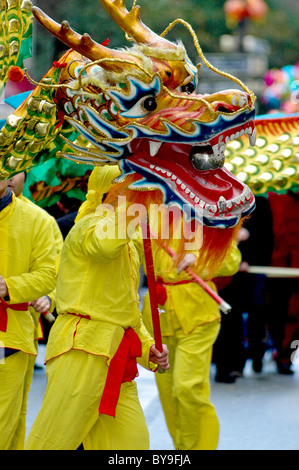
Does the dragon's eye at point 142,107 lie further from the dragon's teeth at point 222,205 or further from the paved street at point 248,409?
the paved street at point 248,409

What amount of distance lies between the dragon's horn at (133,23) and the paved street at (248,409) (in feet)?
10.3

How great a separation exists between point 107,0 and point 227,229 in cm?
106

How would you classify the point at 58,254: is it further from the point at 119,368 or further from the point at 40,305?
the point at 119,368

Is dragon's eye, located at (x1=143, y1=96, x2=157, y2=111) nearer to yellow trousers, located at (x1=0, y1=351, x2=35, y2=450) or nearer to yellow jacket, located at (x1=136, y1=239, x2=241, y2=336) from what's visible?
yellow trousers, located at (x1=0, y1=351, x2=35, y2=450)

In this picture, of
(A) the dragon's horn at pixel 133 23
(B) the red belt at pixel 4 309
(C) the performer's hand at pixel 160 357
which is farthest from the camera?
(B) the red belt at pixel 4 309

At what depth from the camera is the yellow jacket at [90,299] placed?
12.8ft

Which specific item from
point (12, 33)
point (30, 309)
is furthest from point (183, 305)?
point (12, 33)

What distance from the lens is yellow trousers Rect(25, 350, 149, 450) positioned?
389 centimetres

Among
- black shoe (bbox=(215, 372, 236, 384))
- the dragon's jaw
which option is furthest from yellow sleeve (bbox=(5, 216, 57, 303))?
black shoe (bbox=(215, 372, 236, 384))

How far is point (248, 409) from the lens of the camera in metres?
7.21

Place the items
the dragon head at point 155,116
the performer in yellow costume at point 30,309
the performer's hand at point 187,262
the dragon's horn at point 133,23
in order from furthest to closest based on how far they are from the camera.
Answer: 1. the performer's hand at point 187,262
2. the performer in yellow costume at point 30,309
3. the dragon's horn at point 133,23
4. the dragon head at point 155,116

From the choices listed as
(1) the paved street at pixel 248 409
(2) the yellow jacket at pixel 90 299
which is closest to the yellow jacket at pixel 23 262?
(2) the yellow jacket at pixel 90 299

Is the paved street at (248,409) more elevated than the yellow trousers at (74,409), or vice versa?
the yellow trousers at (74,409)

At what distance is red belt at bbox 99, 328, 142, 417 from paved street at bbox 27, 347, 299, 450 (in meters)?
2.12
